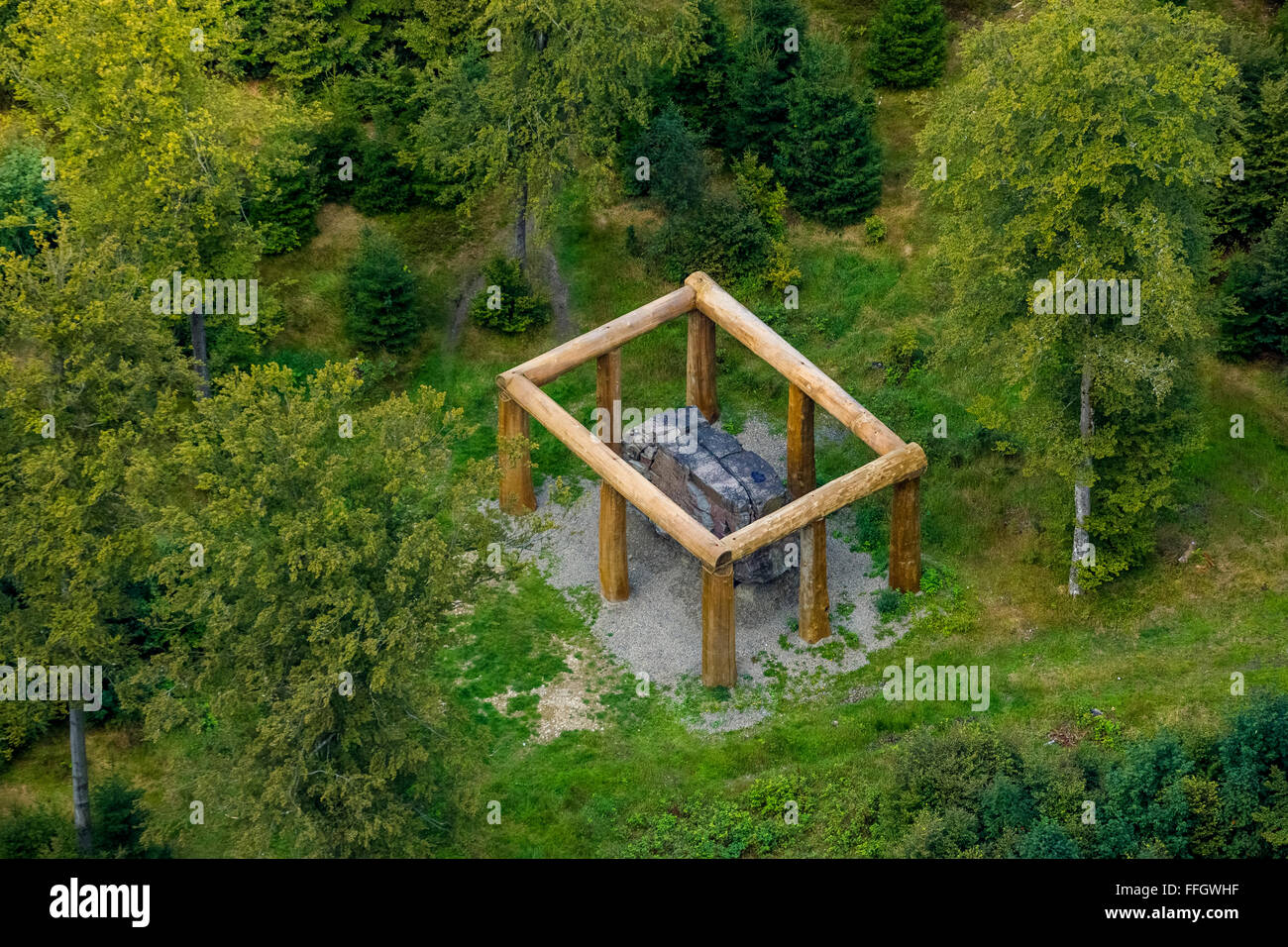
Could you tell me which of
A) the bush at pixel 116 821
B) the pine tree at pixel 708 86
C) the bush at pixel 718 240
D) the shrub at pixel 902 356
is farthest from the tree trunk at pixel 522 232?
the bush at pixel 116 821

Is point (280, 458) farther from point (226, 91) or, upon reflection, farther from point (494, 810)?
point (226, 91)

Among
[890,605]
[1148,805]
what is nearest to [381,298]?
[890,605]

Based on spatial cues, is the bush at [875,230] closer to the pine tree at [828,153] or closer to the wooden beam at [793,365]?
the pine tree at [828,153]

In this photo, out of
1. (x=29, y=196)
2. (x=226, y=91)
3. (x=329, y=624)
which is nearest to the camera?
(x=329, y=624)

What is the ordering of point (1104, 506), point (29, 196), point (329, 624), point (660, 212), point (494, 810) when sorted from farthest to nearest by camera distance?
1. point (660, 212)
2. point (29, 196)
3. point (1104, 506)
4. point (494, 810)
5. point (329, 624)

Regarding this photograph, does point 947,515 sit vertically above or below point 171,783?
above

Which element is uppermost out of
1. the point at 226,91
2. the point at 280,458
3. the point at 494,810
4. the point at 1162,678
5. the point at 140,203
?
the point at 226,91

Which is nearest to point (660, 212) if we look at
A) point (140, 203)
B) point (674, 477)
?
point (674, 477)
